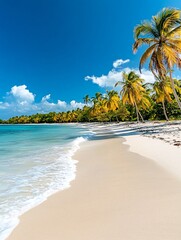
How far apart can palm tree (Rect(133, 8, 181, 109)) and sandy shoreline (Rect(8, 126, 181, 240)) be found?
46.6ft

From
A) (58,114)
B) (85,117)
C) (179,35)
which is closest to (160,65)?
(179,35)

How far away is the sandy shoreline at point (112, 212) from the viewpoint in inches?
120

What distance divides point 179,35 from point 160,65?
3.00 m

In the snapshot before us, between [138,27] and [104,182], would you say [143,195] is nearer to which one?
[104,182]

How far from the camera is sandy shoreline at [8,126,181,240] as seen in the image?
3.05 m

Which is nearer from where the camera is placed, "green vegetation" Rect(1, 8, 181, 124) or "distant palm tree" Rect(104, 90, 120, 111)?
"green vegetation" Rect(1, 8, 181, 124)

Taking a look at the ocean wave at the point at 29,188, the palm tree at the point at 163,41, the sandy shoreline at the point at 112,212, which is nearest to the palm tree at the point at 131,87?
the palm tree at the point at 163,41

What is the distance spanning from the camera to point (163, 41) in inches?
736

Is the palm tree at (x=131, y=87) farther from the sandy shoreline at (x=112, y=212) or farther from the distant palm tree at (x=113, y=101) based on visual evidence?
the sandy shoreline at (x=112, y=212)

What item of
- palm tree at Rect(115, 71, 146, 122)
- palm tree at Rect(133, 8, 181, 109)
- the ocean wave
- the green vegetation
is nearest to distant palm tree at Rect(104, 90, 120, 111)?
the green vegetation

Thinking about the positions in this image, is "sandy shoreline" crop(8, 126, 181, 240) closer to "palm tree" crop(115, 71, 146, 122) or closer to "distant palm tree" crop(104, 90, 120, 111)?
"palm tree" crop(115, 71, 146, 122)

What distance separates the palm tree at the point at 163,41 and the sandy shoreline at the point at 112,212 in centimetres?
1419

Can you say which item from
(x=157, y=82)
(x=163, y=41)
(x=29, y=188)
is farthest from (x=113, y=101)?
(x=29, y=188)

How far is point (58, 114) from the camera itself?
4914 inches
